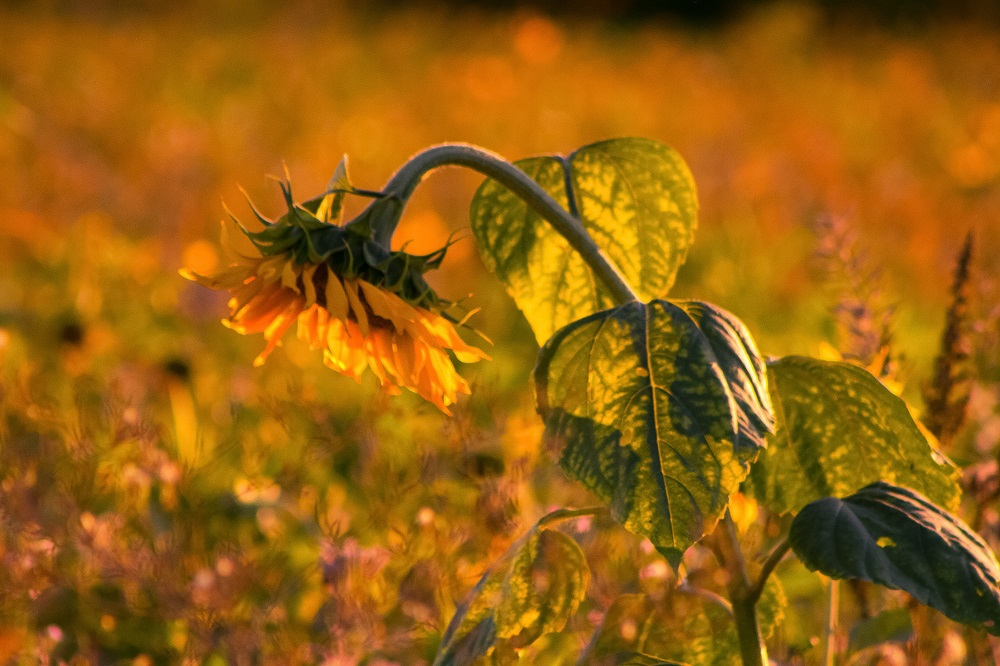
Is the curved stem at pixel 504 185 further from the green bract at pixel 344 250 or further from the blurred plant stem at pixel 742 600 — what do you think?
the blurred plant stem at pixel 742 600

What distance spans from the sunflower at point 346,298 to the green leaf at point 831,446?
0.27 metres

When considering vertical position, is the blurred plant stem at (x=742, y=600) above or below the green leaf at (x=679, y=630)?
above

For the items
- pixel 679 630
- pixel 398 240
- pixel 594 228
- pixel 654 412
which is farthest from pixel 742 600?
pixel 398 240

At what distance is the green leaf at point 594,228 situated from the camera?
3.37 ft

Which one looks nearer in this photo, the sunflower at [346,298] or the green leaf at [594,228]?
the sunflower at [346,298]

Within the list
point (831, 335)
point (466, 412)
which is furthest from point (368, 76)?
point (466, 412)

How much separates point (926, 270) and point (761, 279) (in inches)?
17.2

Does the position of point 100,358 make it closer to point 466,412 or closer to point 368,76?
point 466,412

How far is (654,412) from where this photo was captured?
77 cm

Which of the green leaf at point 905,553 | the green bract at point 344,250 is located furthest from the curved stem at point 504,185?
the green leaf at point 905,553

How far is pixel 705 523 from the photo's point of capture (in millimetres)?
736

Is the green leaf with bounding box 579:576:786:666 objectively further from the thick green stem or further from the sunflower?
the sunflower

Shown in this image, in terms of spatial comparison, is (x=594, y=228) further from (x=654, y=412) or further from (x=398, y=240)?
(x=398, y=240)

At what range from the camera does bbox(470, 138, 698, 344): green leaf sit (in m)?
1.03
